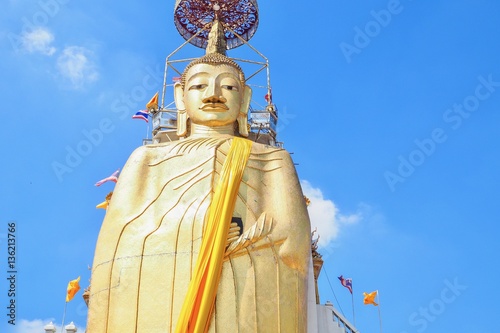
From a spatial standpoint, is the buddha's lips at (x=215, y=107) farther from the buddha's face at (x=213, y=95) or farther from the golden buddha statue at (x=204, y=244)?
the golden buddha statue at (x=204, y=244)

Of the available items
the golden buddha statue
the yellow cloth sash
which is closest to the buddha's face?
the golden buddha statue

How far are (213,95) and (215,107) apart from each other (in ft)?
0.52

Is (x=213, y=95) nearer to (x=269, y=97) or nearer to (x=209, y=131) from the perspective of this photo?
(x=209, y=131)

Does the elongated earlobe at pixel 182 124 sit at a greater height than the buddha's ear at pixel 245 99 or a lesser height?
lesser

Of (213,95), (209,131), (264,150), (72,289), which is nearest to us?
(264,150)

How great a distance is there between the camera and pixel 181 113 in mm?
8789

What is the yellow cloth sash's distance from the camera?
633cm

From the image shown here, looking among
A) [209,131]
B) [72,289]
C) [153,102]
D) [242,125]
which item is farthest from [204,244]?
[153,102]

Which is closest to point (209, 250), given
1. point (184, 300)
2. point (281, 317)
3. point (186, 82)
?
point (184, 300)

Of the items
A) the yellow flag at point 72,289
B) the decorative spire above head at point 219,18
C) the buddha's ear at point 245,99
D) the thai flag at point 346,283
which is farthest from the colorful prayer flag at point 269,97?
the buddha's ear at point 245,99

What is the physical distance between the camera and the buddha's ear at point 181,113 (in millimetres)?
8711

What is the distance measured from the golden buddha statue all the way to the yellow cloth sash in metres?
0.01

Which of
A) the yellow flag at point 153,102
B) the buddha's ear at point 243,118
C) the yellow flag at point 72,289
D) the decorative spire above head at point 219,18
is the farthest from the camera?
the yellow flag at point 153,102

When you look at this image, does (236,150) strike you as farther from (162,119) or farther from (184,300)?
(162,119)
